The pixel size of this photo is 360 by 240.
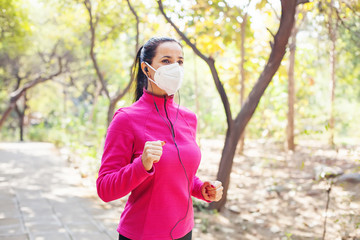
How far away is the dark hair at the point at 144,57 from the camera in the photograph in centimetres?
169

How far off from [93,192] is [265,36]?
5.32 meters

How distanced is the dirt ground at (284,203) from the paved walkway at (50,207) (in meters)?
1.31

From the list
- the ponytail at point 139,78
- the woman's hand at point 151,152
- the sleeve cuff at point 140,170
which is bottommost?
the sleeve cuff at point 140,170

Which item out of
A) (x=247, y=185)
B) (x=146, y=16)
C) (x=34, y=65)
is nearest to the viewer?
(x=247, y=185)

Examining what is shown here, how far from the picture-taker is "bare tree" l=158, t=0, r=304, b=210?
3.75m

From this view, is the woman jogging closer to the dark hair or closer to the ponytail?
the dark hair

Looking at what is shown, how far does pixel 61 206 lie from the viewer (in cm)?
514

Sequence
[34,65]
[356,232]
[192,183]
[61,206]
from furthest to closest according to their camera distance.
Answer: [34,65] < [61,206] < [356,232] < [192,183]

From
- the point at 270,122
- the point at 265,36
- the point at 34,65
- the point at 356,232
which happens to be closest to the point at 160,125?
the point at 356,232

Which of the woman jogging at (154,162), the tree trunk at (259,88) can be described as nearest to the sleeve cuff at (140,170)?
the woman jogging at (154,162)

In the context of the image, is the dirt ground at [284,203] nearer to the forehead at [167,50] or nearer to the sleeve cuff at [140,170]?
the forehead at [167,50]

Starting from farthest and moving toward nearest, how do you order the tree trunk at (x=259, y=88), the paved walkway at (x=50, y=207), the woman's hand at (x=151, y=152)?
the paved walkway at (x=50, y=207)
the tree trunk at (x=259, y=88)
the woman's hand at (x=151, y=152)

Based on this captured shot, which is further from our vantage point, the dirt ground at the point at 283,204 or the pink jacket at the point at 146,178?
the dirt ground at the point at 283,204

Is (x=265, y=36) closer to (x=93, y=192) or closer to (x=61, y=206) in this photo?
(x=93, y=192)
